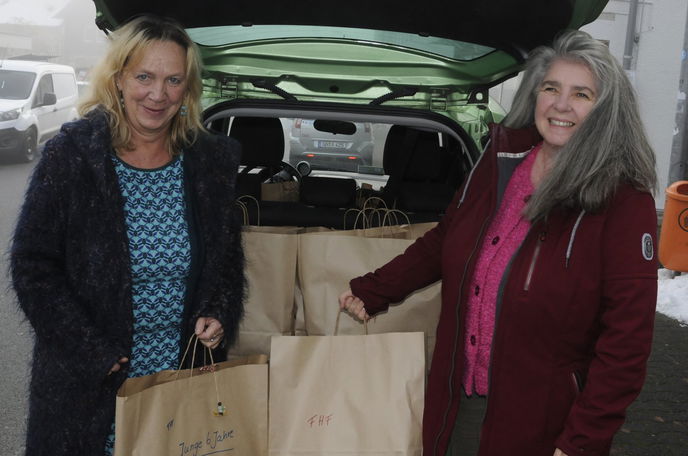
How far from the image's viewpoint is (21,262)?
68.8 inches

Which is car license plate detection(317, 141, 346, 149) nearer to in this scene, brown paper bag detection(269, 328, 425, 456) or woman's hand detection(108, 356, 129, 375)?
brown paper bag detection(269, 328, 425, 456)

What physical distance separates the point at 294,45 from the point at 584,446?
217 cm

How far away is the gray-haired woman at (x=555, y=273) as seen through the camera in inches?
63.7

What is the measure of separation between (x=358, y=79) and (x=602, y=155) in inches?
70.3

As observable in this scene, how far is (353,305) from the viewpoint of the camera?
2.30 m

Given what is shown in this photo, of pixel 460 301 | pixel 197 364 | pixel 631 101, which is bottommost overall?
pixel 197 364

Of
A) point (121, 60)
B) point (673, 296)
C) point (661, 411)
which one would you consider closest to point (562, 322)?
point (121, 60)

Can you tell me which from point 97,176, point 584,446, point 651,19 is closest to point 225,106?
point 97,176

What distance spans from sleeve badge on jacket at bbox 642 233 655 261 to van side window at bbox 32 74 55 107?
530 inches

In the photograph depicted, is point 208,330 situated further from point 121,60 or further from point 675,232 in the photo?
point 675,232

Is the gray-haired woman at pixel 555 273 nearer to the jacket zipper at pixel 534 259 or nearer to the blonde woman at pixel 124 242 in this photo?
the jacket zipper at pixel 534 259

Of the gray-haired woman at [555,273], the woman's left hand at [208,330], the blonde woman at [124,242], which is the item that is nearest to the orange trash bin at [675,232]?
the gray-haired woman at [555,273]

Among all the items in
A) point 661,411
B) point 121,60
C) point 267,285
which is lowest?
point 661,411

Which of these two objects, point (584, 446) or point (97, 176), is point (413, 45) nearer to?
point (97, 176)
